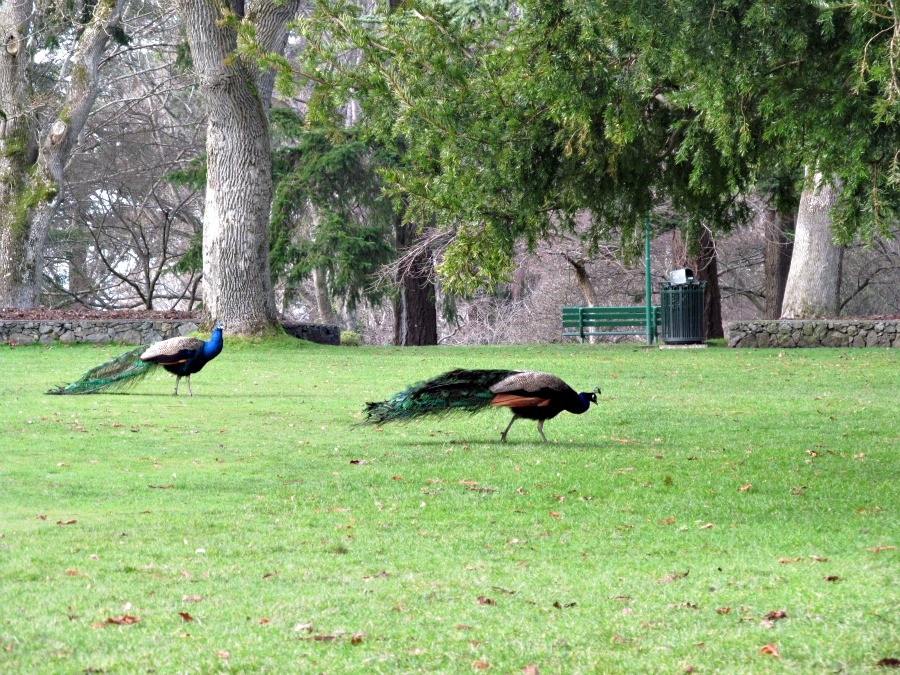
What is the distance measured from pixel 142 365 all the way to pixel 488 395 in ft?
22.1

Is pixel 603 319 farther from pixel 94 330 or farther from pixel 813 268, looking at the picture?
pixel 94 330

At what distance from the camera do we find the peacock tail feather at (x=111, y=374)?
15.2m

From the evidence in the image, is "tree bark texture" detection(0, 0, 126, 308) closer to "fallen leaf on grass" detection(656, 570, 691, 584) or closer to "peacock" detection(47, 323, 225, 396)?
"peacock" detection(47, 323, 225, 396)

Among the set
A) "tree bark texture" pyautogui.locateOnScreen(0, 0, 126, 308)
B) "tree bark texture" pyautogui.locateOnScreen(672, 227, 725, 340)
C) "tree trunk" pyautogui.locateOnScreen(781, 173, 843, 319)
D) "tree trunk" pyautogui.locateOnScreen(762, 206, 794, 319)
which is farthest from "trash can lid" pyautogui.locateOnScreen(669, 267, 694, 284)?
"tree bark texture" pyautogui.locateOnScreen(0, 0, 126, 308)

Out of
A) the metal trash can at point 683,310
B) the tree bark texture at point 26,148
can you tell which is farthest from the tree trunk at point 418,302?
the tree bark texture at point 26,148

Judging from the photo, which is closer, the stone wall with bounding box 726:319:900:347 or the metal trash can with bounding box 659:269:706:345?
the stone wall with bounding box 726:319:900:347

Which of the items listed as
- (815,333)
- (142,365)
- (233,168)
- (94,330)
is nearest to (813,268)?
(815,333)

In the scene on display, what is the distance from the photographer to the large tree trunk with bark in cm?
2384

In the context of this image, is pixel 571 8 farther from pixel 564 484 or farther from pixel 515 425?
pixel 515 425

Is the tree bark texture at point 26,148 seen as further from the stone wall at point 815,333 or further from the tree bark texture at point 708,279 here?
the stone wall at point 815,333

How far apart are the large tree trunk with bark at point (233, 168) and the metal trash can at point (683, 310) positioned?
9.26 metres

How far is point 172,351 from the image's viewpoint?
14.8 m

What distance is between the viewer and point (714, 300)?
31516 millimetres

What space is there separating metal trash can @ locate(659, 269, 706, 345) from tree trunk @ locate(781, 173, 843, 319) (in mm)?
2577
